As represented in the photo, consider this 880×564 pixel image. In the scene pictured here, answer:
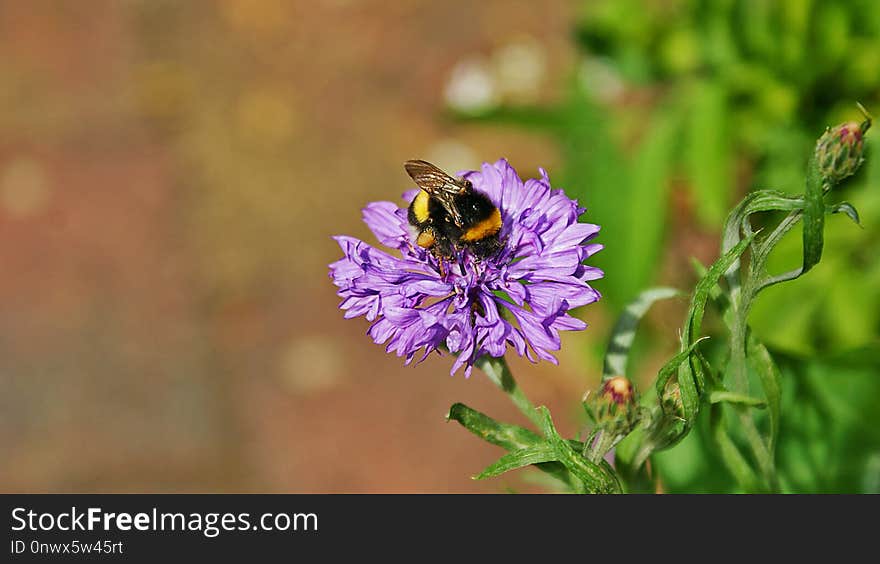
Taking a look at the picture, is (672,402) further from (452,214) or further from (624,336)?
(452,214)

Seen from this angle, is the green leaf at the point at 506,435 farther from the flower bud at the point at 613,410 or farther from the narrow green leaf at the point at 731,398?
the narrow green leaf at the point at 731,398

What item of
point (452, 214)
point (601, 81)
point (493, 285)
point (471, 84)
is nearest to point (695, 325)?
point (493, 285)

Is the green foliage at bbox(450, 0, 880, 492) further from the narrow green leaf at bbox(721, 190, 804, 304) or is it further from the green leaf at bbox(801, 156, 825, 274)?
the green leaf at bbox(801, 156, 825, 274)

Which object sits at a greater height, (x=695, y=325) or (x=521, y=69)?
(x=521, y=69)

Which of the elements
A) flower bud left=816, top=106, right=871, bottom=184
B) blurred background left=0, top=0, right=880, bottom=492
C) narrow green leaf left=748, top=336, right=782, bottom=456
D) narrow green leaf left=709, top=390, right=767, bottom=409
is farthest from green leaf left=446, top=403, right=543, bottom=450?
Result: blurred background left=0, top=0, right=880, bottom=492

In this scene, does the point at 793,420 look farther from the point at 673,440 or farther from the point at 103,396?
the point at 103,396

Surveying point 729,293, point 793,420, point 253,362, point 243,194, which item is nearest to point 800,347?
point 793,420

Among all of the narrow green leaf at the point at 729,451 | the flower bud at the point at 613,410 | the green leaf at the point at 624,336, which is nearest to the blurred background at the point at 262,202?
the green leaf at the point at 624,336
